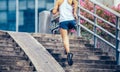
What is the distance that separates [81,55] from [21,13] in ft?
36.4

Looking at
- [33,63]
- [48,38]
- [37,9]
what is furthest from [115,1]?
[33,63]

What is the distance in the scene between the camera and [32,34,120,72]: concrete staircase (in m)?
9.95

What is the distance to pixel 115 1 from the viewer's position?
17.9 m

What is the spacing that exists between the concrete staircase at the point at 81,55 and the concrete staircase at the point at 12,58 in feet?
2.47

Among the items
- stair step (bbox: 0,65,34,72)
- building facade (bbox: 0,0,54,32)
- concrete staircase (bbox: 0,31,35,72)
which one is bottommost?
stair step (bbox: 0,65,34,72)

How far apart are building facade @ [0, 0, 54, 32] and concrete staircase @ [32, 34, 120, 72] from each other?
926 centimetres

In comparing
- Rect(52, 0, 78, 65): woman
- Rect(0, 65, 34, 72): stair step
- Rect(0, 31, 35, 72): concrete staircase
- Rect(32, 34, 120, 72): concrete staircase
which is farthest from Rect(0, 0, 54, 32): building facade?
Rect(0, 65, 34, 72): stair step

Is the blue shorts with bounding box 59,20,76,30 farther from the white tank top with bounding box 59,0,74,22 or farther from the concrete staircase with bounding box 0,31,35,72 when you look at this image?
the concrete staircase with bounding box 0,31,35,72

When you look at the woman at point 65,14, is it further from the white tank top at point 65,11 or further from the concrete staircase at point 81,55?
the concrete staircase at point 81,55

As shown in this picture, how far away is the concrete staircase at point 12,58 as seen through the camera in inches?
355

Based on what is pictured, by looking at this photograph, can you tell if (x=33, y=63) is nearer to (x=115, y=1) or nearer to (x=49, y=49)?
(x=49, y=49)

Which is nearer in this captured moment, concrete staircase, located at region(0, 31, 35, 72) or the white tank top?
concrete staircase, located at region(0, 31, 35, 72)

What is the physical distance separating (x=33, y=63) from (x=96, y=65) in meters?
1.54

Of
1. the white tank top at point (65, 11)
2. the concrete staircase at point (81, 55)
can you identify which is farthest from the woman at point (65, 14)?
the concrete staircase at point (81, 55)
